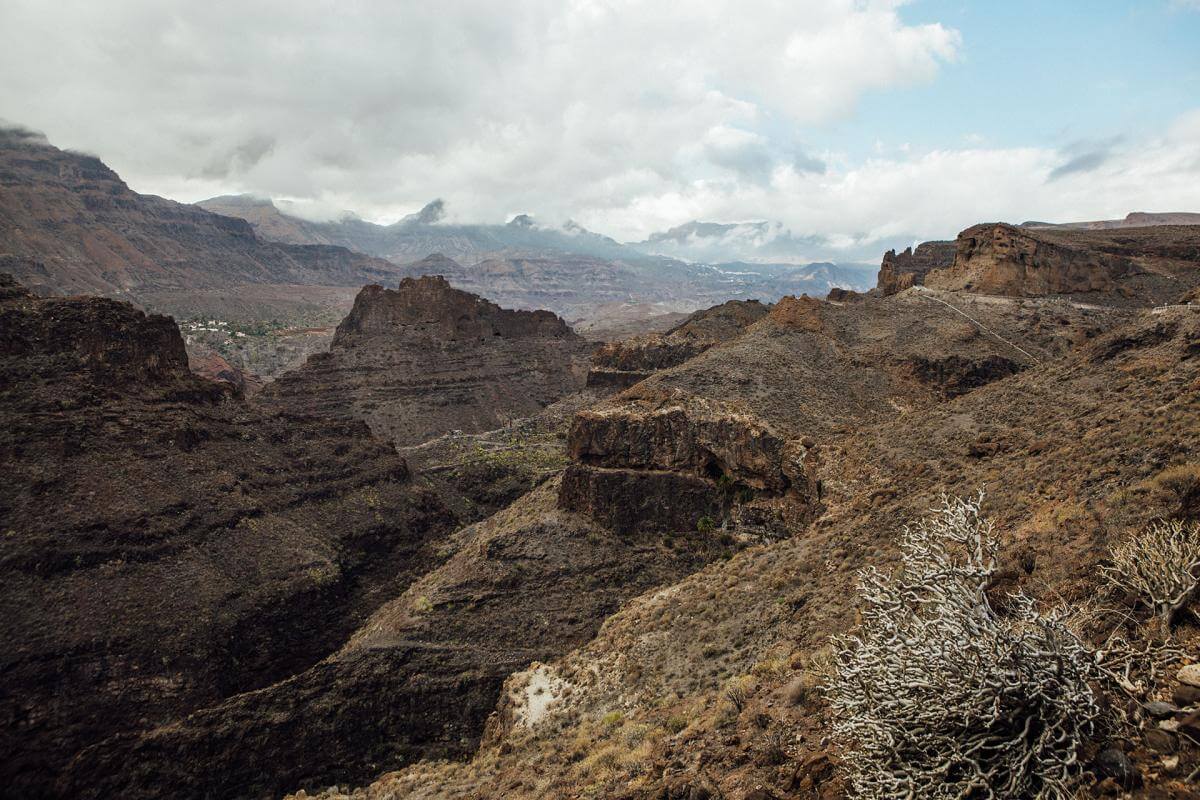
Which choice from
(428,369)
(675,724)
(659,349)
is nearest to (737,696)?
(675,724)

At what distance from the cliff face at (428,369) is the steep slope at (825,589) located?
1945 inches

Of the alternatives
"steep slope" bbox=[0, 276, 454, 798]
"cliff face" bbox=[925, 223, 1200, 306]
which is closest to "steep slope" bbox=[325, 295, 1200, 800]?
"steep slope" bbox=[0, 276, 454, 798]

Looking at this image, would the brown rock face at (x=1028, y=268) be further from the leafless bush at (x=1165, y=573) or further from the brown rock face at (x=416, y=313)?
the brown rock face at (x=416, y=313)

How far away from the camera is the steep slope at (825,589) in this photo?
1121cm

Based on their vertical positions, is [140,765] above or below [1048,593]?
below

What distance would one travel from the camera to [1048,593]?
1076 centimetres

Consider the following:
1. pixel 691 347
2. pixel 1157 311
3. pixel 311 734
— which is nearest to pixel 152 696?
pixel 311 734

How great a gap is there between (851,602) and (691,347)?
160ft

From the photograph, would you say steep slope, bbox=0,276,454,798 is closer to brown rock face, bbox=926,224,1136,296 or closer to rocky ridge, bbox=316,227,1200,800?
rocky ridge, bbox=316,227,1200,800

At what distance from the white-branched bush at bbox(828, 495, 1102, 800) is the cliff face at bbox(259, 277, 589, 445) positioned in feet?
208

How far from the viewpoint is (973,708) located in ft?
21.4

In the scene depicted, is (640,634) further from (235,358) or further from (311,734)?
(235,358)

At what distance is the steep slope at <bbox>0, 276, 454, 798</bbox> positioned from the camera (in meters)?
23.0

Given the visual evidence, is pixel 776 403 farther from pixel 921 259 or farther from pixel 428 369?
pixel 921 259
